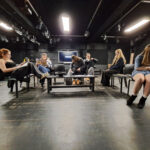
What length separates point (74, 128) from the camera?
4.24 feet

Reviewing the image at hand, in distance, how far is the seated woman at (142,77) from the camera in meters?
1.88

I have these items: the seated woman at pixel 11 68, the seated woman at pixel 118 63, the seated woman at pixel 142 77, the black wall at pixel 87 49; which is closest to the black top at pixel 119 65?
the seated woman at pixel 118 63

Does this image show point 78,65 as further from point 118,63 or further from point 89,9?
point 89,9

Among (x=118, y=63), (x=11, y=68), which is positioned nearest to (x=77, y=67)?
(x=118, y=63)

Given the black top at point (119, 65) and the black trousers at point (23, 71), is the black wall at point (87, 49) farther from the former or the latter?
the black trousers at point (23, 71)

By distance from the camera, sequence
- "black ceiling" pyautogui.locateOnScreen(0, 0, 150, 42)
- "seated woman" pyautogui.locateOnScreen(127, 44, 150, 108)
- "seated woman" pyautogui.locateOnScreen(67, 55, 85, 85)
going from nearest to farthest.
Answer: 1. "seated woman" pyautogui.locateOnScreen(127, 44, 150, 108)
2. "black ceiling" pyautogui.locateOnScreen(0, 0, 150, 42)
3. "seated woman" pyautogui.locateOnScreen(67, 55, 85, 85)

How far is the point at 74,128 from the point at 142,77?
56.7 inches

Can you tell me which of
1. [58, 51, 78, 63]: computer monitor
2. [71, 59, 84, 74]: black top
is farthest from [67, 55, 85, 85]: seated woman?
[58, 51, 78, 63]: computer monitor

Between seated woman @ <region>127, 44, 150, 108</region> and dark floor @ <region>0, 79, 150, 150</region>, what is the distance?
17cm

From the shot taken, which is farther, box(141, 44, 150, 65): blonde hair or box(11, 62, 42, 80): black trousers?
box(11, 62, 42, 80): black trousers

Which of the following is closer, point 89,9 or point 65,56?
point 89,9

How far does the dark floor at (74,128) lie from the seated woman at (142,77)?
17cm

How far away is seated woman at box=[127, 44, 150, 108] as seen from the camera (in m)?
A: 1.88

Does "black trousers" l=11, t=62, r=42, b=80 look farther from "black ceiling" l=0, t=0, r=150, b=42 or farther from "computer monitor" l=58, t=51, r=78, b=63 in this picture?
"computer monitor" l=58, t=51, r=78, b=63
